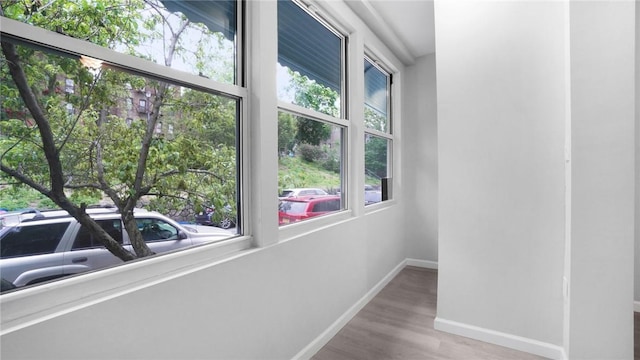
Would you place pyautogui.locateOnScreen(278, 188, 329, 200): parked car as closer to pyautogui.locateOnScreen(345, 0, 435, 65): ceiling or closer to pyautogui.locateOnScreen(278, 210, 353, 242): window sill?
pyautogui.locateOnScreen(278, 210, 353, 242): window sill

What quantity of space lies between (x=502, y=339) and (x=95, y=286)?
262cm

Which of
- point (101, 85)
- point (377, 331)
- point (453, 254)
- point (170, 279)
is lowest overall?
point (377, 331)

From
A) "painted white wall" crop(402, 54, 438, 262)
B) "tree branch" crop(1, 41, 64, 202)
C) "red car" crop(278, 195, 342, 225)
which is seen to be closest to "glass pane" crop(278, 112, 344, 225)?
"red car" crop(278, 195, 342, 225)

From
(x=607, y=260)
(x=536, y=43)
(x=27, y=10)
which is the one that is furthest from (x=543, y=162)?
(x=27, y=10)

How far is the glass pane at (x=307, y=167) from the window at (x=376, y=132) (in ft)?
1.98

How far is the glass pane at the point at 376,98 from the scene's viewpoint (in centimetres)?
329

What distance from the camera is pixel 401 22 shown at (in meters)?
3.10

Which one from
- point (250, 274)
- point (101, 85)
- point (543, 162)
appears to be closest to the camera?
point (101, 85)

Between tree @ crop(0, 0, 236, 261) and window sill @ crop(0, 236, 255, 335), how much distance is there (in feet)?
0.27

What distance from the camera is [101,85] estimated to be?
3.60 feet

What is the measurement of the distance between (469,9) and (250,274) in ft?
8.21

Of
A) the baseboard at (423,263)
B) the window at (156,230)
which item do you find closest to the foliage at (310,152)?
the window at (156,230)

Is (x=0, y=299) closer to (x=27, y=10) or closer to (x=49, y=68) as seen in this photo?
(x=49, y=68)

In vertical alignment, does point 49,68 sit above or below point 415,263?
above
